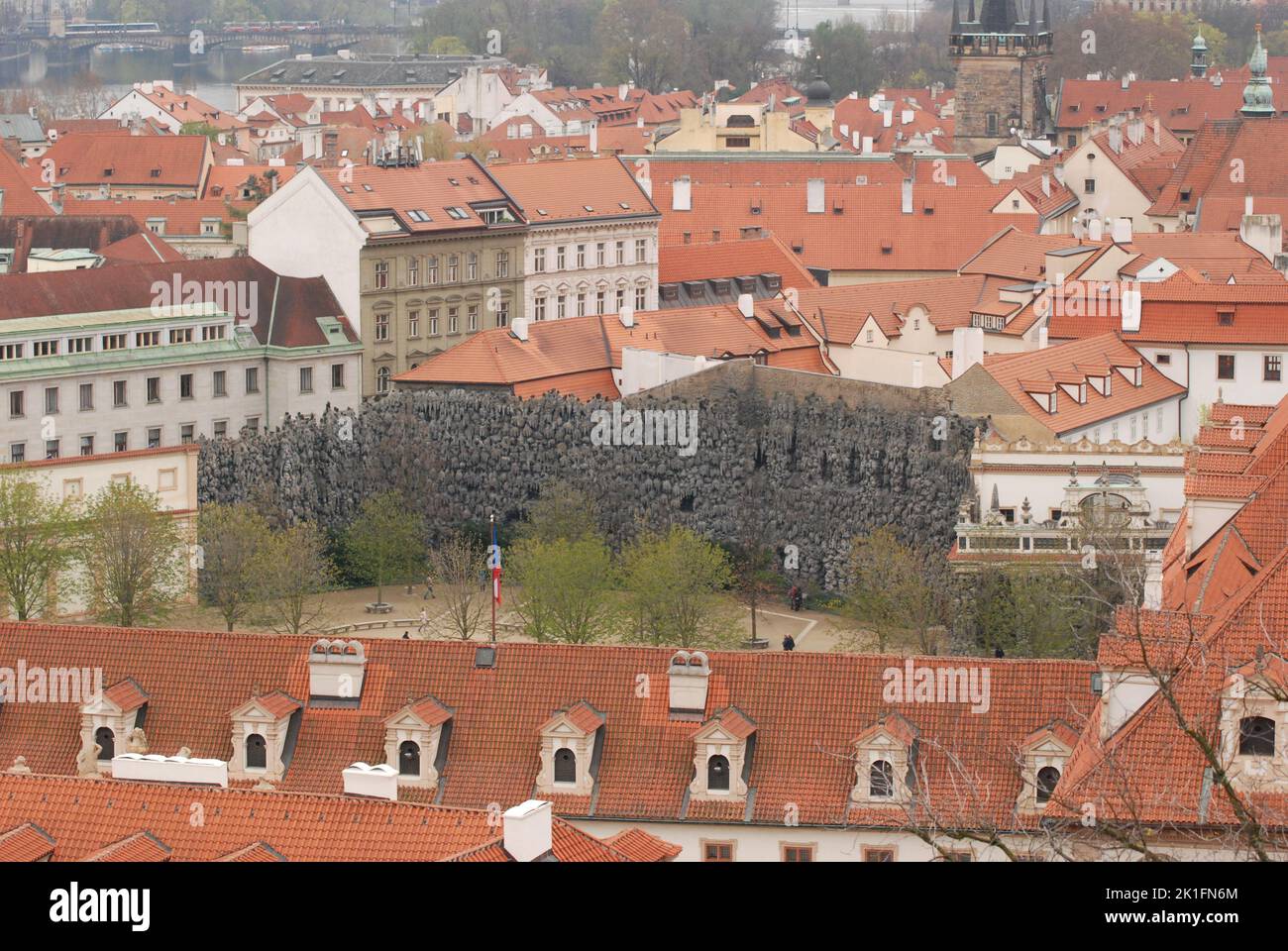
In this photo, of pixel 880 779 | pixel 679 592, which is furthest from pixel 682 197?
pixel 880 779

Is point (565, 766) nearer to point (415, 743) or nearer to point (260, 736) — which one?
point (415, 743)

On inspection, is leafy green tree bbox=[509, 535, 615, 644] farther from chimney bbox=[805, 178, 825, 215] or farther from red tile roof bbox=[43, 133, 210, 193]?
red tile roof bbox=[43, 133, 210, 193]

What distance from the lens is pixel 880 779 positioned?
50531 millimetres

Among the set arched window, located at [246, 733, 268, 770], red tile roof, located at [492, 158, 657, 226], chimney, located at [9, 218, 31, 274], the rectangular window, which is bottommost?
chimney, located at [9, 218, 31, 274]

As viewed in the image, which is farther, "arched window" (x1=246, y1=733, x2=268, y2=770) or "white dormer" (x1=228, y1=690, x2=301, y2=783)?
"arched window" (x1=246, y1=733, x2=268, y2=770)

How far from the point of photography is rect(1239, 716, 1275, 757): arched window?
136 ft

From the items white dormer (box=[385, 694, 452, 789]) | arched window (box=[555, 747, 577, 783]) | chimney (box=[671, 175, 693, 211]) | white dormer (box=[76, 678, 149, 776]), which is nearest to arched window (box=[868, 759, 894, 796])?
arched window (box=[555, 747, 577, 783])

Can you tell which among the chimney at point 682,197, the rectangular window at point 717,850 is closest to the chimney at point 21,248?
the chimney at point 682,197

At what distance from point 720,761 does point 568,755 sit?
2.42 metres

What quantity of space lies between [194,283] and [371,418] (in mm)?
10135

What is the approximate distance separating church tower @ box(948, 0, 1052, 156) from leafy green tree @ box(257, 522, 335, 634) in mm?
107607
